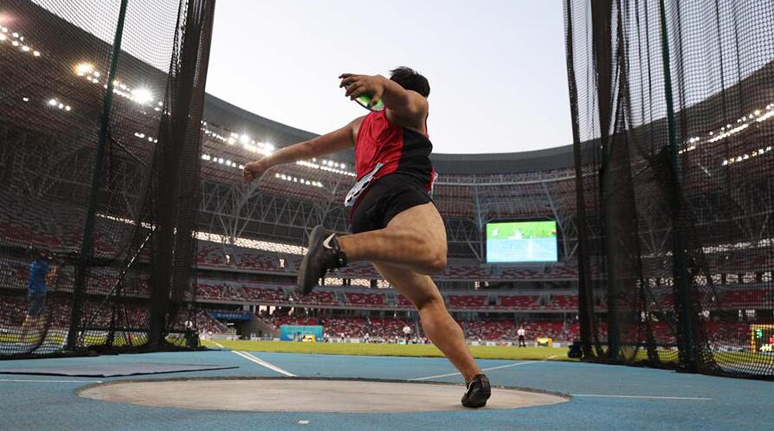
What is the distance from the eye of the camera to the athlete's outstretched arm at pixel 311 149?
3385mm

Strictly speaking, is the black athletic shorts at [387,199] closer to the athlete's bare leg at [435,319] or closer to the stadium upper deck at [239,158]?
the athlete's bare leg at [435,319]

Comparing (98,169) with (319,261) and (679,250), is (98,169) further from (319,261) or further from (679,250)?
(679,250)

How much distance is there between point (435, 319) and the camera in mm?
2986

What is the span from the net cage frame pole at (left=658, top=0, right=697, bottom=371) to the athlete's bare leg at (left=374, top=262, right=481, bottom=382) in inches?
193

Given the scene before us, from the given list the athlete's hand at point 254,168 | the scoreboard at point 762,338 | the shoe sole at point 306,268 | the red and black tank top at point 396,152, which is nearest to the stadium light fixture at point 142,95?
the athlete's hand at point 254,168

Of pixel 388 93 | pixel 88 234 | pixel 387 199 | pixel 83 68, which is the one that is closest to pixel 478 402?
pixel 387 199

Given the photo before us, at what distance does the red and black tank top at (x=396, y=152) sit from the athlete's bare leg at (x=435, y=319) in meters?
0.49

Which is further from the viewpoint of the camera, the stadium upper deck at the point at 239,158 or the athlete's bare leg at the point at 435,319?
the stadium upper deck at the point at 239,158

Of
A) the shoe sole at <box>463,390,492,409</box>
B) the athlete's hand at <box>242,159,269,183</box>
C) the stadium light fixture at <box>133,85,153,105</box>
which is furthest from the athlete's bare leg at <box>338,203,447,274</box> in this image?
the stadium light fixture at <box>133,85,153,105</box>

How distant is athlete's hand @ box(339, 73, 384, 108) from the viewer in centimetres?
215

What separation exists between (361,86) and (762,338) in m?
7.19

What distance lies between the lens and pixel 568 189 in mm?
43125

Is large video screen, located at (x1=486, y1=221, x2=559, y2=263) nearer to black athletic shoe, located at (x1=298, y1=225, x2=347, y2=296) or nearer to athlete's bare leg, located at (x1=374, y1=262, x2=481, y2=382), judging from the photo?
athlete's bare leg, located at (x1=374, y1=262, x2=481, y2=382)

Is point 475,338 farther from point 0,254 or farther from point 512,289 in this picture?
point 0,254
